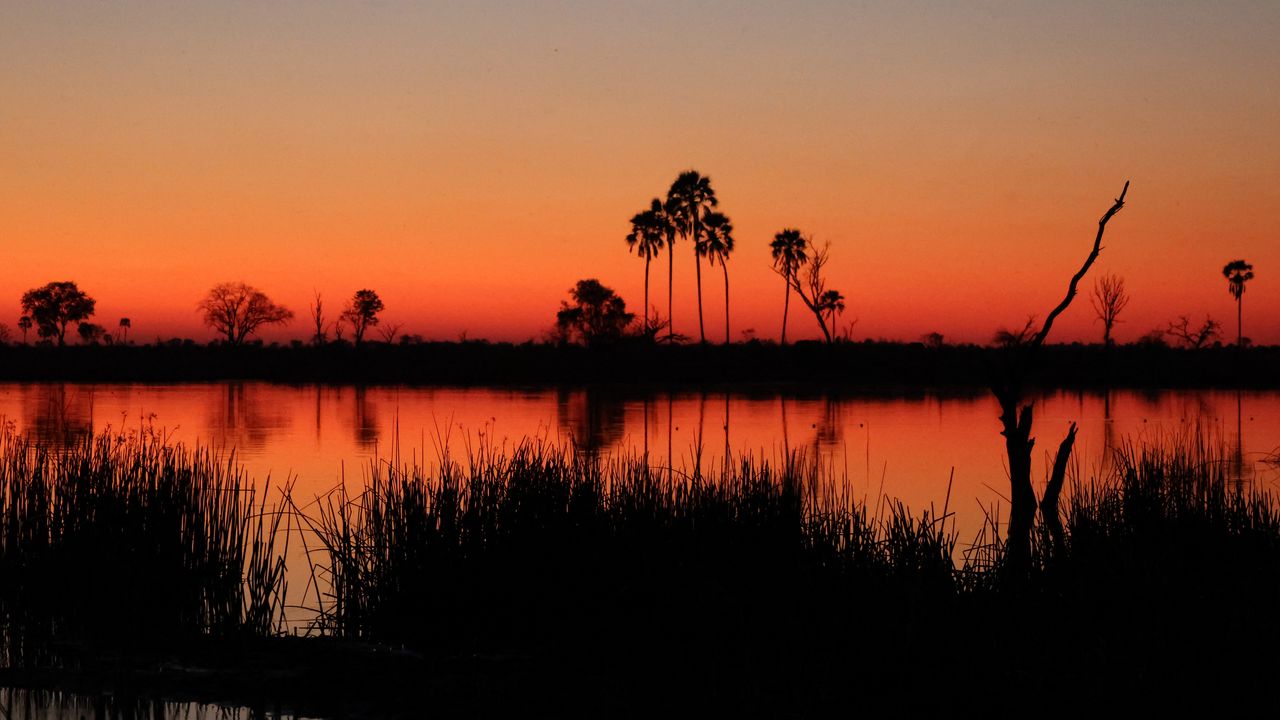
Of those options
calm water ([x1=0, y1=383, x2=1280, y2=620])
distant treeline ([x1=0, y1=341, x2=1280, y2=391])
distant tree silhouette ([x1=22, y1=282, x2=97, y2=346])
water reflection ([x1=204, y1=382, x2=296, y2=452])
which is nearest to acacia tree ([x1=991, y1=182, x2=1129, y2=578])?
calm water ([x1=0, y1=383, x2=1280, y2=620])

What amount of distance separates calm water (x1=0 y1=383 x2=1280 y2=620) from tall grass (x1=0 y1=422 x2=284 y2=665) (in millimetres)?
4938

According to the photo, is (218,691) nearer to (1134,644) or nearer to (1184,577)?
(1134,644)

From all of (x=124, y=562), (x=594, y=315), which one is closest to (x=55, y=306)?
(x=594, y=315)

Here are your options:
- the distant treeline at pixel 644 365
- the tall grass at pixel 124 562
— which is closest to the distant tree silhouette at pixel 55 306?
the distant treeline at pixel 644 365

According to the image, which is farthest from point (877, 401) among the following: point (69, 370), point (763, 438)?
point (69, 370)

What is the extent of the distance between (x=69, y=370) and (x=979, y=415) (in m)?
53.2

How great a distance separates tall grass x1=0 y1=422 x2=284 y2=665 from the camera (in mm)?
7797

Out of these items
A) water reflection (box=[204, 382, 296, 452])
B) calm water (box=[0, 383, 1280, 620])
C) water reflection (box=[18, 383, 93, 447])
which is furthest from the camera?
water reflection (box=[204, 382, 296, 452])

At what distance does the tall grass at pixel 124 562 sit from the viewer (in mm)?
7797

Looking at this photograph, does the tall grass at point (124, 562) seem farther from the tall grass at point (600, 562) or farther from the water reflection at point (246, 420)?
the water reflection at point (246, 420)

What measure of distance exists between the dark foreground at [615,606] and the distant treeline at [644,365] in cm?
4707

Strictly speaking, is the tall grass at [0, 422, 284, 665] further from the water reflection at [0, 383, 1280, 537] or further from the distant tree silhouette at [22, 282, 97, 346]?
the distant tree silhouette at [22, 282, 97, 346]

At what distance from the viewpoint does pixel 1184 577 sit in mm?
7781

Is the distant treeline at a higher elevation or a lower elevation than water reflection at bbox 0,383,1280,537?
higher
